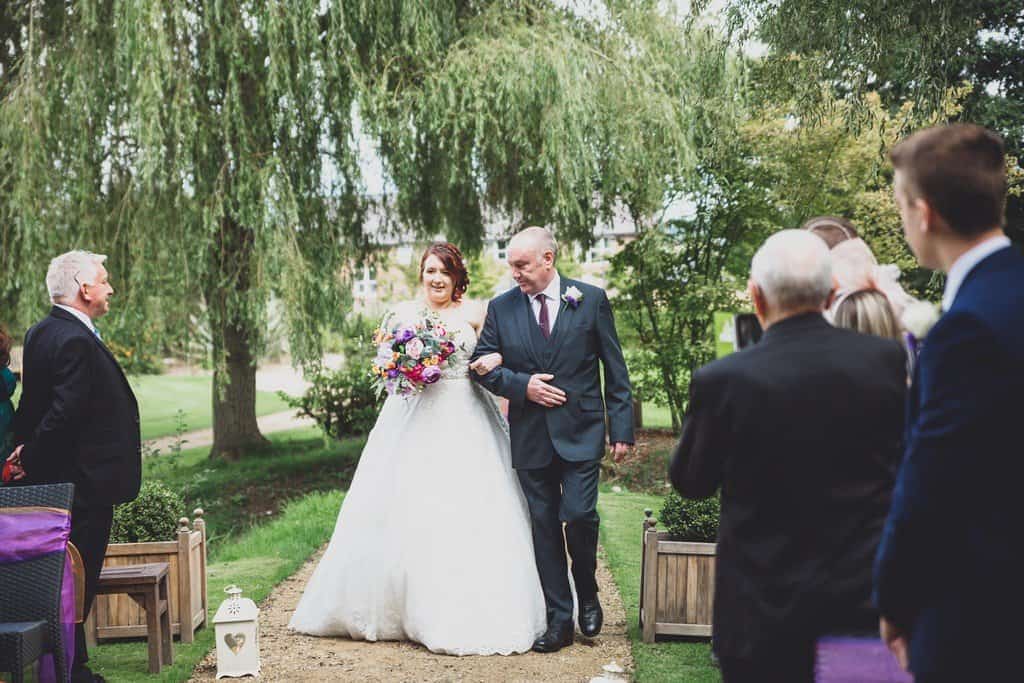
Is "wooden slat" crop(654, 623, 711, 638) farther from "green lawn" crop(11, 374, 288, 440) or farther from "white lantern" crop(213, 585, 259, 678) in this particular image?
"green lawn" crop(11, 374, 288, 440)

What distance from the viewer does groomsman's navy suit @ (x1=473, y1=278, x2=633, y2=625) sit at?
5469 millimetres

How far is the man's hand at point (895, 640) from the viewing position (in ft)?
7.43

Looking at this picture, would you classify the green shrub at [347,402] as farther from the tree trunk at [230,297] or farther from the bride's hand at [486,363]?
the bride's hand at [486,363]

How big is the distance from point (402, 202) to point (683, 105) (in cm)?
368

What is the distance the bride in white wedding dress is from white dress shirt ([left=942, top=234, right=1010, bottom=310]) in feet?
12.4

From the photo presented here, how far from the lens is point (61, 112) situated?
10.8 meters

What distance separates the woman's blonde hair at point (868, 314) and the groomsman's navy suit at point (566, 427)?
2.30 metres

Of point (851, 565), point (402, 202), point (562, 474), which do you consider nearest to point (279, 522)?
point (402, 202)

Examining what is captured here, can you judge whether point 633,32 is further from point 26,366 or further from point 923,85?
point 26,366

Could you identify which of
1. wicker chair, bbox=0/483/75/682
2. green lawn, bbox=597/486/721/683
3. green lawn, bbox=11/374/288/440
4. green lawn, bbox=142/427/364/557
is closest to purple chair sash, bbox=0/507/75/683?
wicker chair, bbox=0/483/75/682

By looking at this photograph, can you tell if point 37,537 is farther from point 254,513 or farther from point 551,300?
point 254,513

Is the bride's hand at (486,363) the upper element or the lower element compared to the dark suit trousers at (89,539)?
upper

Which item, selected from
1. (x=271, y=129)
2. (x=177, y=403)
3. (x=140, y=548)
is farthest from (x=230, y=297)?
(x=177, y=403)

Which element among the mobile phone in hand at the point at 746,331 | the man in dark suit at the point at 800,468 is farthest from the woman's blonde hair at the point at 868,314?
the man in dark suit at the point at 800,468
